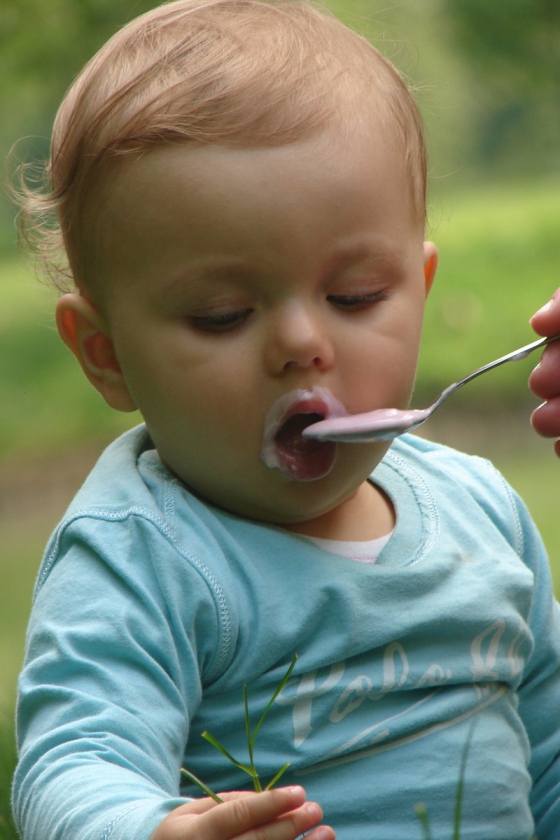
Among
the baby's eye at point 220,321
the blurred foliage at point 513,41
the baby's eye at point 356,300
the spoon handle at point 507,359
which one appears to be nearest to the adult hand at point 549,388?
the spoon handle at point 507,359

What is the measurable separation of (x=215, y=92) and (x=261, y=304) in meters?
0.22

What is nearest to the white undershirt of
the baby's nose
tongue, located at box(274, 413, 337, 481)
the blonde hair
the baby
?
the baby

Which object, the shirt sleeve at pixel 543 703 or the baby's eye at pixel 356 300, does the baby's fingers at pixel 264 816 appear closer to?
the baby's eye at pixel 356 300

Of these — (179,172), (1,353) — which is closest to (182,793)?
(179,172)

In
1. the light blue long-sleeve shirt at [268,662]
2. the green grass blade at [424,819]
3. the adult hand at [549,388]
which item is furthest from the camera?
the adult hand at [549,388]

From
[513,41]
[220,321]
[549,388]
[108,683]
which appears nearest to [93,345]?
[220,321]

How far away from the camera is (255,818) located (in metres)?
0.85

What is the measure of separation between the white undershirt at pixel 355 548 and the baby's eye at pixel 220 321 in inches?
10.3

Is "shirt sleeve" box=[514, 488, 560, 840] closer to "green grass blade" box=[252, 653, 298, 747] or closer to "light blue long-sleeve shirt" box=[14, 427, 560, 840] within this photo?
"light blue long-sleeve shirt" box=[14, 427, 560, 840]

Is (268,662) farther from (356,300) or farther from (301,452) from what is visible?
(356,300)

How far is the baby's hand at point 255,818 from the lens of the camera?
85 cm

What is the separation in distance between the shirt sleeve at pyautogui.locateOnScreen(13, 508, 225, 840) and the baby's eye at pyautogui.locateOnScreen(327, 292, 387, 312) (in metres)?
0.29

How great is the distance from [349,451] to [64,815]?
46 cm

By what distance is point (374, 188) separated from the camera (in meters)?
1.20
